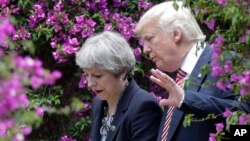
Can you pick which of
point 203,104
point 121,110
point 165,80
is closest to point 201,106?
point 203,104

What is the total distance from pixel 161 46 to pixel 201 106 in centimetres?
50

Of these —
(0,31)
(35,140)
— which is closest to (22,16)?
(35,140)

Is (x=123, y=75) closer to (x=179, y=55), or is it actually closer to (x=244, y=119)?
(x=179, y=55)

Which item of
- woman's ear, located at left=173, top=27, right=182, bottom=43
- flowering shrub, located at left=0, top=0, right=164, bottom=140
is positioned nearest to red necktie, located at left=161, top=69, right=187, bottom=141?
woman's ear, located at left=173, top=27, right=182, bottom=43

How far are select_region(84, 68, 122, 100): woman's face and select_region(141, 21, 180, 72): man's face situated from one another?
1.04 ft

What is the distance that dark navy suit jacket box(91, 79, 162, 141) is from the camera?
338cm

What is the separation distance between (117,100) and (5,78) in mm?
2107

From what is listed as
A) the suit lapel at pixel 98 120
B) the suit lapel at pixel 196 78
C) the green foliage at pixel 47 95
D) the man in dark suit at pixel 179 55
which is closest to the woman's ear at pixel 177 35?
the man in dark suit at pixel 179 55

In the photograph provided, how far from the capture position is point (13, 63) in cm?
152

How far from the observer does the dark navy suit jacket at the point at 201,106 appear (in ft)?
9.03

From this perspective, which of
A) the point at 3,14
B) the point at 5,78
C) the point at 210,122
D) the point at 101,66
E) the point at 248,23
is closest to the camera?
the point at 5,78

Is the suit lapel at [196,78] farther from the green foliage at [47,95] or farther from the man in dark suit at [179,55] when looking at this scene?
the green foliage at [47,95]

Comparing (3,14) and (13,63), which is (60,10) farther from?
(13,63)

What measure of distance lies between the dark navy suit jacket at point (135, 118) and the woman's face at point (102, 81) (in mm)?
88
